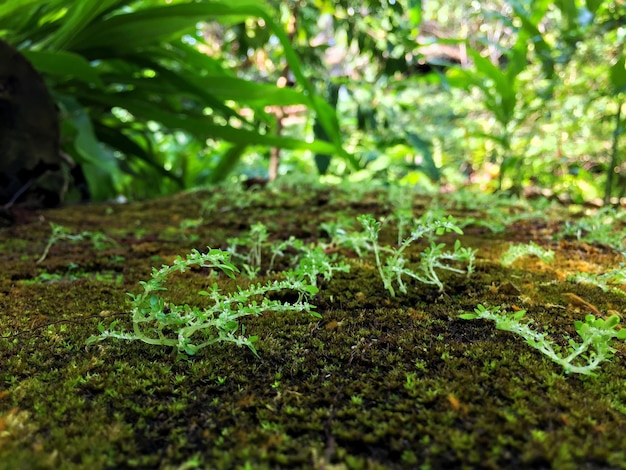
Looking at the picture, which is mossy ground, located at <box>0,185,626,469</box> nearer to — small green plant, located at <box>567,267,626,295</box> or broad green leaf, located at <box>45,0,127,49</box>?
small green plant, located at <box>567,267,626,295</box>

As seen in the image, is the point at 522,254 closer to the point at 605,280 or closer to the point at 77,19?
the point at 605,280

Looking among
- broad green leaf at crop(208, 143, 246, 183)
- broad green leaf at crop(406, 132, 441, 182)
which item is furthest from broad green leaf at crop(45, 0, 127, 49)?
broad green leaf at crop(406, 132, 441, 182)

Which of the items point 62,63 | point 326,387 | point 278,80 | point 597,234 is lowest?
point 597,234

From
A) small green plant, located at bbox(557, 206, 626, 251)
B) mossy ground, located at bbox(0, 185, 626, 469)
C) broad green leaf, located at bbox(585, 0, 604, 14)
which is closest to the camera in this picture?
mossy ground, located at bbox(0, 185, 626, 469)

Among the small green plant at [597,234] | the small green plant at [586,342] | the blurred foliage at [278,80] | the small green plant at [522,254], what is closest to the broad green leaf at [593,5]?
the blurred foliage at [278,80]

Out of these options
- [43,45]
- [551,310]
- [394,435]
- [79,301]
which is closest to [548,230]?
[551,310]

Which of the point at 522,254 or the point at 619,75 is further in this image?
the point at 619,75

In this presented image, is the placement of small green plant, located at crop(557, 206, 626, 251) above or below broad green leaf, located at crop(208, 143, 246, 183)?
above

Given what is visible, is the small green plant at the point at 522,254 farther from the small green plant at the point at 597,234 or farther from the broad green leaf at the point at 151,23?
the broad green leaf at the point at 151,23

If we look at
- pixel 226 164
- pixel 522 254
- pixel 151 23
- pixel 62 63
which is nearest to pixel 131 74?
pixel 151 23

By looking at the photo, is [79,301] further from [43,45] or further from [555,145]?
[555,145]
